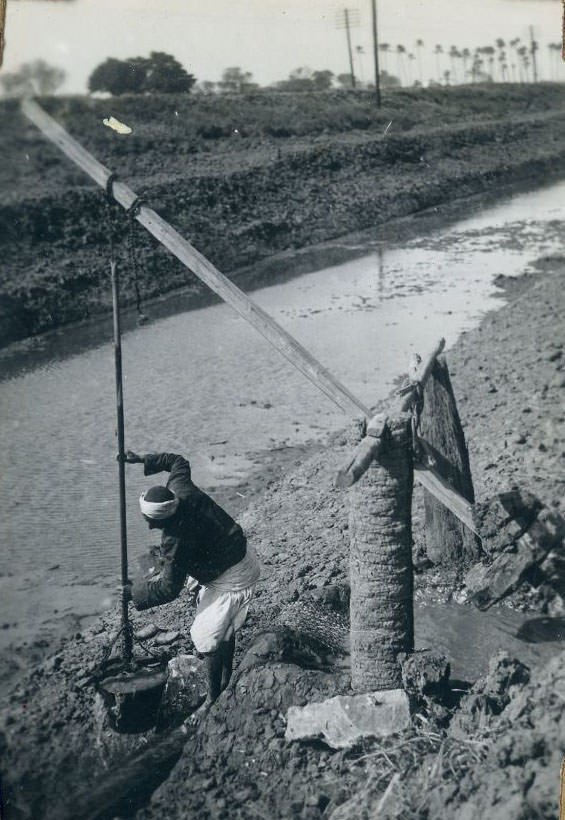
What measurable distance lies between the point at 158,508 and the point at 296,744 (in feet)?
4.46

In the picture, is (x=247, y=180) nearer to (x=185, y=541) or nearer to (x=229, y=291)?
(x=229, y=291)

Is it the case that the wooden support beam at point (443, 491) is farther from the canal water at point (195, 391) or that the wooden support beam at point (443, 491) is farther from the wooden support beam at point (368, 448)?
the canal water at point (195, 391)

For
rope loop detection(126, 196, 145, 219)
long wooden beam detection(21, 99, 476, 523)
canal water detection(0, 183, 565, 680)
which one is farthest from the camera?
canal water detection(0, 183, 565, 680)

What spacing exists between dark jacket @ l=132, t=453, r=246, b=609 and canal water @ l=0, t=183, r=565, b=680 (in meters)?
1.65

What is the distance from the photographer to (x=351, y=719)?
3.99 meters

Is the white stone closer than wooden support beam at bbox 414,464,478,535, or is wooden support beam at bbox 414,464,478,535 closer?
the white stone

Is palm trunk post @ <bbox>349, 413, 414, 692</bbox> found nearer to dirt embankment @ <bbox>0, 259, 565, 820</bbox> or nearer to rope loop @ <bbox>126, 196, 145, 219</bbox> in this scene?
dirt embankment @ <bbox>0, 259, 565, 820</bbox>

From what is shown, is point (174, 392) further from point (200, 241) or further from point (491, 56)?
point (200, 241)

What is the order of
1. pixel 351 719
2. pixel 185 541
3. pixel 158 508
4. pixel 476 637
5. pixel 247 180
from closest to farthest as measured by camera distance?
pixel 351 719
pixel 158 508
pixel 185 541
pixel 476 637
pixel 247 180

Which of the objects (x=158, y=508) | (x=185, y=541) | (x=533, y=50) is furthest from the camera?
(x=533, y=50)

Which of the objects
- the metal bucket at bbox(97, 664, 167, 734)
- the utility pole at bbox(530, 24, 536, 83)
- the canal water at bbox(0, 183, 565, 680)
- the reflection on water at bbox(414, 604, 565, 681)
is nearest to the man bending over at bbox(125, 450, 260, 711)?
the metal bucket at bbox(97, 664, 167, 734)

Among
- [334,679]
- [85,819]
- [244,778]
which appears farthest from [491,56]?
[85,819]

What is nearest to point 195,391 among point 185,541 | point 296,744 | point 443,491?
point 185,541

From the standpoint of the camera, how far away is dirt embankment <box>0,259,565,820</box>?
3535mm
